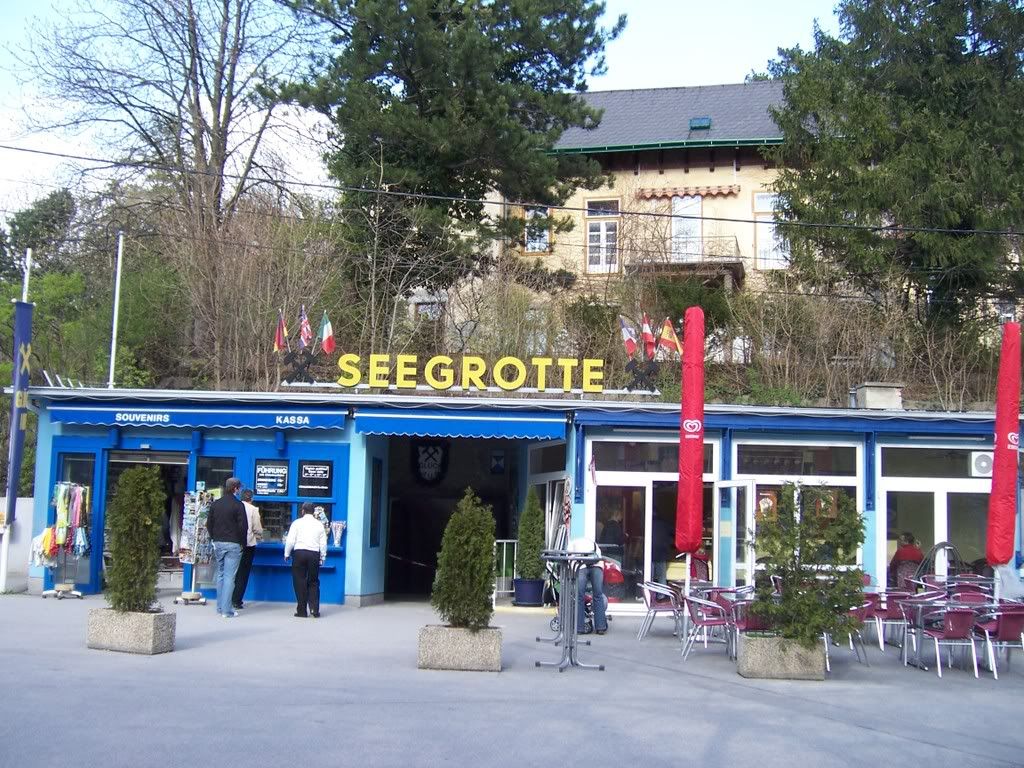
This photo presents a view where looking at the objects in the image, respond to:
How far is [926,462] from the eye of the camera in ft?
53.6

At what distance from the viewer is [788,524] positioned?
1030 centimetres

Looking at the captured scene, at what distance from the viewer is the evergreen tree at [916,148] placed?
23.0 metres

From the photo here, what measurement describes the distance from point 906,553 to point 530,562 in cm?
526

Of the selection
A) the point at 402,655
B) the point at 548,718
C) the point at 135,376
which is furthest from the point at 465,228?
the point at 548,718

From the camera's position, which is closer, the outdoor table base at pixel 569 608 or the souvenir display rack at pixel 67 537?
the outdoor table base at pixel 569 608

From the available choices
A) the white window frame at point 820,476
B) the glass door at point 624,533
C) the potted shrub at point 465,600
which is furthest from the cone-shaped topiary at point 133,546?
the white window frame at point 820,476

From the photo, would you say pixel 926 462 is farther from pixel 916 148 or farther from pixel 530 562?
pixel 916 148

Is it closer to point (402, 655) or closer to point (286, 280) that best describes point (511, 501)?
point (286, 280)

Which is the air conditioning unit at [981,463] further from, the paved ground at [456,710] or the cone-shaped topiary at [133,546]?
the cone-shaped topiary at [133,546]

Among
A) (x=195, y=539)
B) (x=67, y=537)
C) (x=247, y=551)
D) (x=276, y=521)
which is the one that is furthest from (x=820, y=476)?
(x=67, y=537)

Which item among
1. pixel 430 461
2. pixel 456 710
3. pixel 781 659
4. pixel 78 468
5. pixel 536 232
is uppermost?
pixel 536 232

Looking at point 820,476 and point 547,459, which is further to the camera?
point 547,459

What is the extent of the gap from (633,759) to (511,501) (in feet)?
44.2

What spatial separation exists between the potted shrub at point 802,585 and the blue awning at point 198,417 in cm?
740
